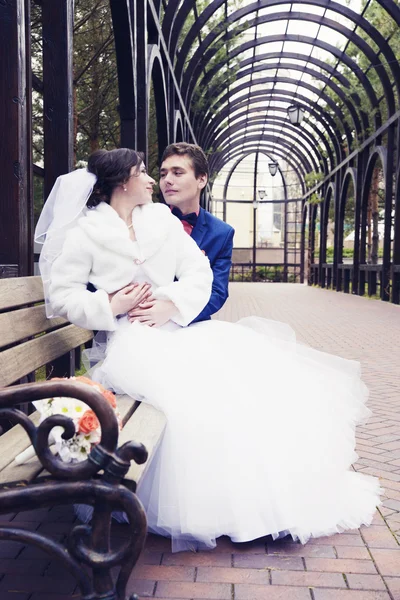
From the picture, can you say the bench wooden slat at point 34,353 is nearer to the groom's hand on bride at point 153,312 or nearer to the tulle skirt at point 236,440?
the tulle skirt at point 236,440

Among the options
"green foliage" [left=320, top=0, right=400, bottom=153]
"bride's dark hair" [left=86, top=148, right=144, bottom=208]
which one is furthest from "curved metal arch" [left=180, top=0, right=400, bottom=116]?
"bride's dark hair" [left=86, top=148, right=144, bottom=208]

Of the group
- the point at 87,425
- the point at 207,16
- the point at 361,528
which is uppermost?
the point at 207,16

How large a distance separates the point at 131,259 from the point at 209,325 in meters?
0.49

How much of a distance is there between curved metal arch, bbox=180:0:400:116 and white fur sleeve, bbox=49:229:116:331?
34.4 ft

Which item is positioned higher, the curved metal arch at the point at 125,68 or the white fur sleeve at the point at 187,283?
the curved metal arch at the point at 125,68

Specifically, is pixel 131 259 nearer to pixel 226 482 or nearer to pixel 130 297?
pixel 130 297

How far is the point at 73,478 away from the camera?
1.62m

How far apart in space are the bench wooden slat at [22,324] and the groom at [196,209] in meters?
0.74

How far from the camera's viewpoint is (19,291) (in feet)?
8.76

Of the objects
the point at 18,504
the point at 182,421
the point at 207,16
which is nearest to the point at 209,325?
the point at 182,421

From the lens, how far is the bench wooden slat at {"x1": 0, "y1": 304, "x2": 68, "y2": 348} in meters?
2.38

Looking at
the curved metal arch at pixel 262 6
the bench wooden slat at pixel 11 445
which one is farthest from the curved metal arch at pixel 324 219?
the bench wooden slat at pixel 11 445

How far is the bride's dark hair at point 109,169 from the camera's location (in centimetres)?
279

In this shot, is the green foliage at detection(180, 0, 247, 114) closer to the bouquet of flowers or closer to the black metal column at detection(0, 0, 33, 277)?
the black metal column at detection(0, 0, 33, 277)
